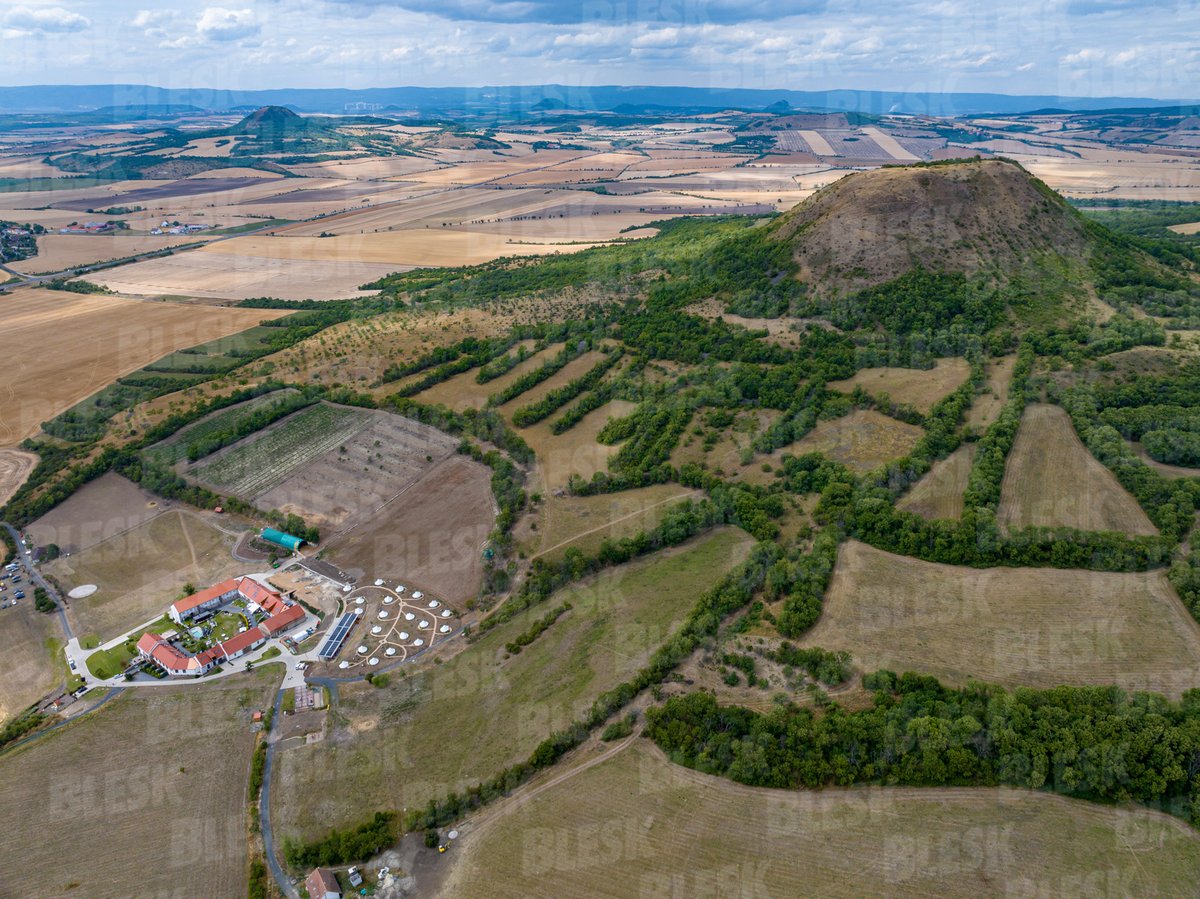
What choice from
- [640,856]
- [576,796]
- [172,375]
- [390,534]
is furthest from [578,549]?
[172,375]

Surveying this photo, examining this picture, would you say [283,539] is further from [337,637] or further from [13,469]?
[13,469]

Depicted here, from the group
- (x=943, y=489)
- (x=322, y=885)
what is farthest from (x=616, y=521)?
(x=322, y=885)

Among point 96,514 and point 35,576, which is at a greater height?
point 96,514

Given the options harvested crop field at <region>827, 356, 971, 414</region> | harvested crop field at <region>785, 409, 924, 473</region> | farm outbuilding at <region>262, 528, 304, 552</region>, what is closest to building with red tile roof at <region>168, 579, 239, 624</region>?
farm outbuilding at <region>262, 528, 304, 552</region>

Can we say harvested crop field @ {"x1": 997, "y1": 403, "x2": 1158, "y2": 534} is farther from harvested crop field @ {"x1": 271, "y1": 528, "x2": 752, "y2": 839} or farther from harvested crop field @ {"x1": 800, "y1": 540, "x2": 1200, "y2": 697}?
harvested crop field @ {"x1": 271, "y1": 528, "x2": 752, "y2": 839}

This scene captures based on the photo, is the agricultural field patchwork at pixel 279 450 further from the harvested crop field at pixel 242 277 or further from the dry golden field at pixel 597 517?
the harvested crop field at pixel 242 277

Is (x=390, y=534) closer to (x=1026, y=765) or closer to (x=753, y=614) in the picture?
(x=753, y=614)
